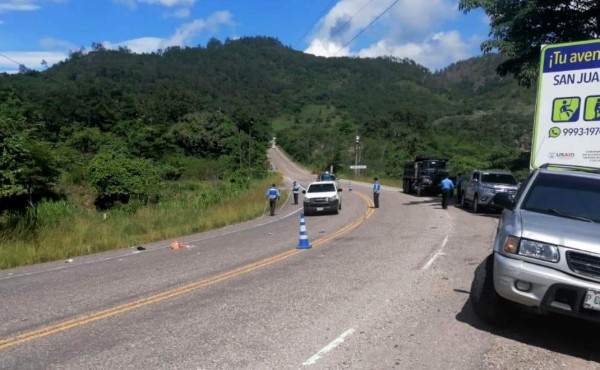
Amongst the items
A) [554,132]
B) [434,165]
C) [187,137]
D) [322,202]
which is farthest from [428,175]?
[187,137]

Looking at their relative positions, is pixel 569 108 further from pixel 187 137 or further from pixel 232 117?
pixel 232 117

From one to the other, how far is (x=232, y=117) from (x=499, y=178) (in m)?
68.1

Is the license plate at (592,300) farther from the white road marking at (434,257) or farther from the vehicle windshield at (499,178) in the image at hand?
the vehicle windshield at (499,178)

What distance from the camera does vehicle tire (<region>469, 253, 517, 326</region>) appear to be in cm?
595

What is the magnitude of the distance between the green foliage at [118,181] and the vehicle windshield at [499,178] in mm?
24900

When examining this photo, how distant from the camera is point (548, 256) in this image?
17.2 feet

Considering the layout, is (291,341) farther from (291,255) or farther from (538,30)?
(538,30)

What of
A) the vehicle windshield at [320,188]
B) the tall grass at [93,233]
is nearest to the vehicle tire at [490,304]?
the tall grass at [93,233]

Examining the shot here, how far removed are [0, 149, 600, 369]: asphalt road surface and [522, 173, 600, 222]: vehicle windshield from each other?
4.65ft

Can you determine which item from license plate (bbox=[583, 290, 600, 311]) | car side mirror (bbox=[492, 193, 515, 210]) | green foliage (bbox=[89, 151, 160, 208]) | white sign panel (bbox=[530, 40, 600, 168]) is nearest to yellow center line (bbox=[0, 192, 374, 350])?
car side mirror (bbox=[492, 193, 515, 210])

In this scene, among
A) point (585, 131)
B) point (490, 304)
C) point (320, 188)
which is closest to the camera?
point (490, 304)

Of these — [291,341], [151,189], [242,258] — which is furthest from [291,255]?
[151,189]

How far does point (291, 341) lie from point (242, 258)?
6.54 m

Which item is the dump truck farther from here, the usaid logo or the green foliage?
the usaid logo
